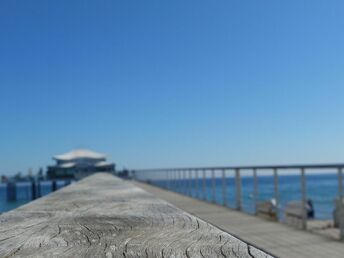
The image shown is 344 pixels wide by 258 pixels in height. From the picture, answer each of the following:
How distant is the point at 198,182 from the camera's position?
1195 cm

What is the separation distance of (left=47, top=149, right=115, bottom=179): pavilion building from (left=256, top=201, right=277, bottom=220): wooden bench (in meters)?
34.6

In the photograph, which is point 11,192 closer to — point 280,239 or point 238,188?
point 238,188

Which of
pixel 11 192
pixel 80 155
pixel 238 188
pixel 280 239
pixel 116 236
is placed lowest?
pixel 11 192

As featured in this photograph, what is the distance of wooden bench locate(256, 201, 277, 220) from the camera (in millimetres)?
6711

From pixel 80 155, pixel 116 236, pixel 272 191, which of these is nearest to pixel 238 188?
pixel 272 191

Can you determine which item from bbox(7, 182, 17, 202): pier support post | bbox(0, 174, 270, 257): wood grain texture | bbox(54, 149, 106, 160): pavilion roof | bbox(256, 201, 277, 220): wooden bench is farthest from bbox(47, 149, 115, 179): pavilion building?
bbox(0, 174, 270, 257): wood grain texture

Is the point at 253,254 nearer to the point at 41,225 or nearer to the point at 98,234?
the point at 98,234

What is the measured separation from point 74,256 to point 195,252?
287 mm

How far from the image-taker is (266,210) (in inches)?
275

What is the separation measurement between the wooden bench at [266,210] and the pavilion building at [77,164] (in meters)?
34.6

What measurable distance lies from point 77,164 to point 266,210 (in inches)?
1533

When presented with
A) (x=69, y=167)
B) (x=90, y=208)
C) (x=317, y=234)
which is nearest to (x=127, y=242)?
(x=90, y=208)

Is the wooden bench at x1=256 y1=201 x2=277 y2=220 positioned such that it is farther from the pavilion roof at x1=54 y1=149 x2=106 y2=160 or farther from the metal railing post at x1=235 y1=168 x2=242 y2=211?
the pavilion roof at x1=54 y1=149 x2=106 y2=160

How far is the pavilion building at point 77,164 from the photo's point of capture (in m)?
43.1
